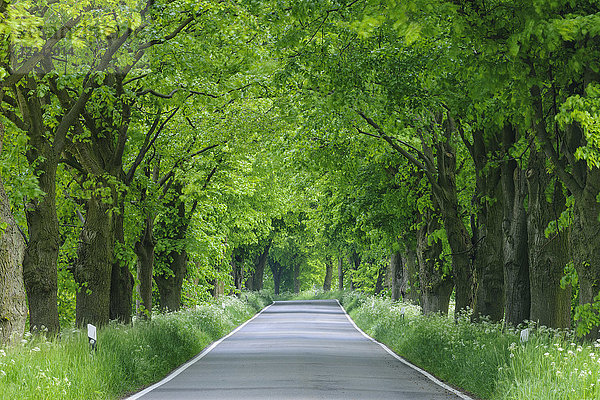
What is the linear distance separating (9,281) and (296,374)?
538cm

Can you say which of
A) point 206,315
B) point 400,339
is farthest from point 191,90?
point 206,315

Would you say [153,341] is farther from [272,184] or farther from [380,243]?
[272,184]

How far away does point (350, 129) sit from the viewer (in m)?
22.9

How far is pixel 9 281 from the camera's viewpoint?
45.0ft

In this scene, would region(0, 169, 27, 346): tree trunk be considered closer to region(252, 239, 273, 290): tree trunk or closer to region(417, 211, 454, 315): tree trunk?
region(417, 211, 454, 315): tree trunk

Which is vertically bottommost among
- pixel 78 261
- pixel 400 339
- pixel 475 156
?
pixel 400 339

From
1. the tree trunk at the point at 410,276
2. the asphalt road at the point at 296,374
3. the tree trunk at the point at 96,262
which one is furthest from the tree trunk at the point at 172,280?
the tree trunk at the point at 96,262

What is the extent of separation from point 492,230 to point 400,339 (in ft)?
16.0

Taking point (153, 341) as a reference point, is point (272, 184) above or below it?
above

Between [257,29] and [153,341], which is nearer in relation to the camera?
[257,29]

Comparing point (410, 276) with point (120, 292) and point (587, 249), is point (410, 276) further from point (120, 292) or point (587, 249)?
point (587, 249)

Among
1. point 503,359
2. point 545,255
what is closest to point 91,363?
point 503,359

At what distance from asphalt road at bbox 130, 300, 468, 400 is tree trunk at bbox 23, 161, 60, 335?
2.61 metres

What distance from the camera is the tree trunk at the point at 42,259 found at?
1620 cm
